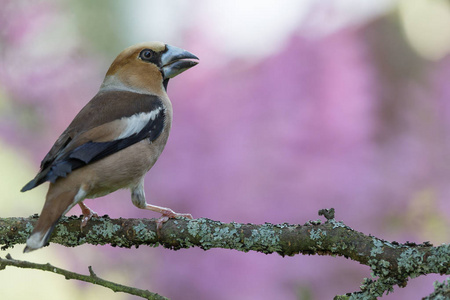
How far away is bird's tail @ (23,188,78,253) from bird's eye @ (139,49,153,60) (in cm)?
115

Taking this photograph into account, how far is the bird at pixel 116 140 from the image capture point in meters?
2.94

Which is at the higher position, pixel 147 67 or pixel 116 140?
pixel 147 67

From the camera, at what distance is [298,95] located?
622cm

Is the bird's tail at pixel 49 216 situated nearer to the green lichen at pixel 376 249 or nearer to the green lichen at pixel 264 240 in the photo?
the green lichen at pixel 264 240

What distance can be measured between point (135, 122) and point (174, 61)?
616mm

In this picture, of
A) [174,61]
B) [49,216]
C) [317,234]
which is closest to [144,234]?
[49,216]

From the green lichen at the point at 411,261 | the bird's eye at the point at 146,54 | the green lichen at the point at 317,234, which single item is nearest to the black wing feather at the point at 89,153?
the bird's eye at the point at 146,54

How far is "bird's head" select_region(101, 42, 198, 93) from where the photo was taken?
382 cm

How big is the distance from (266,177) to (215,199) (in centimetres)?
48

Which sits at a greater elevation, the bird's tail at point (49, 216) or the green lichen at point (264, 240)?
the green lichen at point (264, 240)

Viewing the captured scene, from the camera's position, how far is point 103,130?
3.25 metres

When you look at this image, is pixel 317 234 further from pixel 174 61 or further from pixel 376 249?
pixel 174 61

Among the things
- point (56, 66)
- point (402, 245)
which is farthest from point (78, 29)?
point (402, 245)

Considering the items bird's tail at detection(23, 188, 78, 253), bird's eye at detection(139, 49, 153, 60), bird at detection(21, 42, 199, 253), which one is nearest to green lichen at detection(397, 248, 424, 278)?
bird at detection(21, 42, 199, 253)
